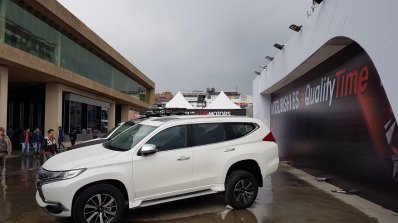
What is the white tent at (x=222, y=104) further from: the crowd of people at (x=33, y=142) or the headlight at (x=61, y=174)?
the headlight at (x=61, y=174)

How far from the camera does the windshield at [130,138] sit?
22.8 ft

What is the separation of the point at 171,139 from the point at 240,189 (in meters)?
1.71

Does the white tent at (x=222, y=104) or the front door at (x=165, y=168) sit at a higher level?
the white tent at (x=222, y=104)

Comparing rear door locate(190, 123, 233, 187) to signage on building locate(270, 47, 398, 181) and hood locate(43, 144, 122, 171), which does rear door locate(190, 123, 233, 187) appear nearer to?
hood locate(43, 144, 122, 171)

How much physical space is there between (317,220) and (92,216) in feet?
12.6

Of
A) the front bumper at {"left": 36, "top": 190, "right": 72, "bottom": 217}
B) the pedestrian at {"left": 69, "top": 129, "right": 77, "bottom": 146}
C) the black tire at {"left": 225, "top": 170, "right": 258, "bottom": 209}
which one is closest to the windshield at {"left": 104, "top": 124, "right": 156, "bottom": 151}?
the front bumper at {"left": 36, "top": 190, "right": 72, "bottom": 217}

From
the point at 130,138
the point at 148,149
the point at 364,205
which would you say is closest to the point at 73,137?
the point at 130,138

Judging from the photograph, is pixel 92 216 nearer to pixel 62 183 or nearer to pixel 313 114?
pixel 62 183

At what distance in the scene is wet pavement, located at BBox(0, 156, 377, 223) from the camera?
22.6 ft

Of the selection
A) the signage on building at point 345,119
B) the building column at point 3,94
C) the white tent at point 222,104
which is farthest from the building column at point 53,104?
the signage on building at point 345,119

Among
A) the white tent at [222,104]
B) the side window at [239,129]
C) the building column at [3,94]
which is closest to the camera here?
the side window at [239,129]

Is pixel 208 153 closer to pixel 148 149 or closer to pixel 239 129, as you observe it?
pixel 239 129

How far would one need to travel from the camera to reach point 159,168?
670 centimetres

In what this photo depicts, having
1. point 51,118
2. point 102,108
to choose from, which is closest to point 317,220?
point 51,118
